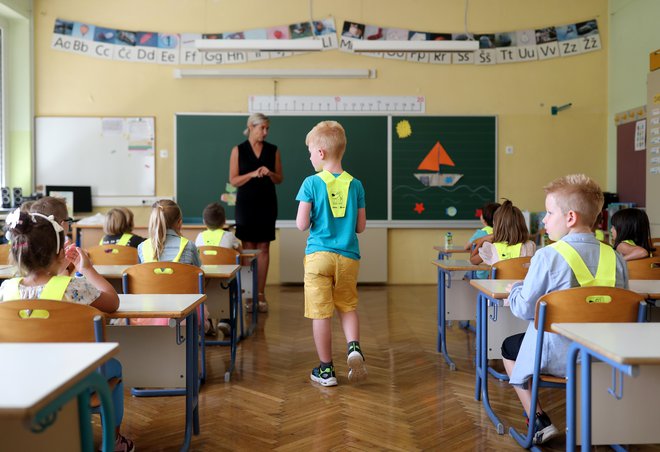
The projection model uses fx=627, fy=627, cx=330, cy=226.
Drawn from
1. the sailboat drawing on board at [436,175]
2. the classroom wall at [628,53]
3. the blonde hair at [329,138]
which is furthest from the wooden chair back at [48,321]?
the classroom wall at [628,53]

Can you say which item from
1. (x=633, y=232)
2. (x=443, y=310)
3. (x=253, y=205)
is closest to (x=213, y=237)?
(x=253, y=205)

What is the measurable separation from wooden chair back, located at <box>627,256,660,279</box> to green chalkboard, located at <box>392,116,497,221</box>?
3.98 meters

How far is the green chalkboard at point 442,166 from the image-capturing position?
727 cm

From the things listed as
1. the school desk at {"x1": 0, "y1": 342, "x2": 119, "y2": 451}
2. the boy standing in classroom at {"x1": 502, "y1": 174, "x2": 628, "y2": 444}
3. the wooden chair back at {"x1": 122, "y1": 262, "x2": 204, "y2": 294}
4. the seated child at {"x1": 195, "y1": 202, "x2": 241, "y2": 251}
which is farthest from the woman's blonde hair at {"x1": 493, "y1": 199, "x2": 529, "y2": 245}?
the school desk at {"x1": 0, "y1": 342, "x2": 119, "y2": 451}

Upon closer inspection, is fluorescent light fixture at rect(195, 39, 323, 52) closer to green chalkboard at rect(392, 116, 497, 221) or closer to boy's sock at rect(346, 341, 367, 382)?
green chalkboard at rect(392, 116, 497, 221)

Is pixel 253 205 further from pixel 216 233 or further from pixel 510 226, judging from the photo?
pixel 510 226

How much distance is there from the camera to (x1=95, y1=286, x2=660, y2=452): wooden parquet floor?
8.23ft

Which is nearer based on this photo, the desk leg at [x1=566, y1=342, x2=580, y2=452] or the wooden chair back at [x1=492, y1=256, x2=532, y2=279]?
the desk leg at [x1=566, y1=342, x2=580, y2=452]

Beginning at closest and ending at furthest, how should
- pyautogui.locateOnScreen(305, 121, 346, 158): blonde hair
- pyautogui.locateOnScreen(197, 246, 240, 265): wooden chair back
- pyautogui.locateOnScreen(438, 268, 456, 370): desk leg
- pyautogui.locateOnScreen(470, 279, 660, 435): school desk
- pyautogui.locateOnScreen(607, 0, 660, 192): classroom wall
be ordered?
pyautogui.locateOnScreen(470, 279, 660, 435): school desk < pyautogui.locateOnScreen(305, 121, 346, 158): blonde hair < pyautogui.locateOnScreen(438, 268, 456, 370): desk leg < pyautogui.locateOnScreen(197, 246, 240, 265): wooden chair back < pyautogui.locateOnScreen(607, 0, 660, 192): classroom wall

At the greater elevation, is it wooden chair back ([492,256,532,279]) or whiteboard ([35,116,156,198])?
whiteboard ([35,116,156,198])

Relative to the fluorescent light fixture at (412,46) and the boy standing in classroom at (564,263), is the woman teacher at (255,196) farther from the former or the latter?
the boy standing in classroom at (564,263)

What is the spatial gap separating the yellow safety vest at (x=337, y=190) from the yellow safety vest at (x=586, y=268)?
4.23ft

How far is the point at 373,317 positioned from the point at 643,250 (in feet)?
7.79

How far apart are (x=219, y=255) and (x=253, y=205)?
4.43ft
